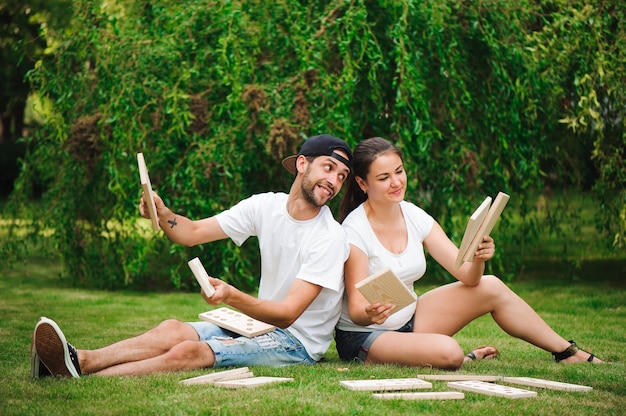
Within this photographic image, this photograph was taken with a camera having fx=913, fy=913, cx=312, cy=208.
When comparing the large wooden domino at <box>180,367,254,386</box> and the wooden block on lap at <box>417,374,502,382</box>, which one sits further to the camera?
the wooden block on lap at <box>417,374,502,382</box>

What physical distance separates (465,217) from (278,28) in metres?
2.13

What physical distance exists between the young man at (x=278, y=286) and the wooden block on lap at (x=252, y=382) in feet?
0.79

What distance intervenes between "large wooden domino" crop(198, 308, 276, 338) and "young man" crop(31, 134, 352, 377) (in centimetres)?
6

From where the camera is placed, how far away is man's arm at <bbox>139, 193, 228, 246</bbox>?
165 inches

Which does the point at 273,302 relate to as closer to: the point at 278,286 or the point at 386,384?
the point at 278,286

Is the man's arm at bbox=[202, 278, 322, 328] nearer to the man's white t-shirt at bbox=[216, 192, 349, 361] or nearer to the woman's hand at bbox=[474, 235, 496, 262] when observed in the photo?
the man's white t-shirt at bbox=[216, 192, 349, 361]

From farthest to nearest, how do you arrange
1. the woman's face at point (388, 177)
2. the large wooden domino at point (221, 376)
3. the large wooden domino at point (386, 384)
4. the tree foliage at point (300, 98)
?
the tree foliage at point (300, 98) → the woman's face at point (388, 177) → the large wooden domino at point (221, 376) → the large wooden domino at point (386, 384)

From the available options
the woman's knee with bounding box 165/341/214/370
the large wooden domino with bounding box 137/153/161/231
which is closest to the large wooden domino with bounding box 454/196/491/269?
the woman's knee with bounding box 165/341/214/370

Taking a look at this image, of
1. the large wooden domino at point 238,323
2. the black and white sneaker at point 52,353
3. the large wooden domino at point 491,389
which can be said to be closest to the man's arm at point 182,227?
the large wooden domino at point 238,323

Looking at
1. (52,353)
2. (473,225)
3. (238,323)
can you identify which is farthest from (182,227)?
(473,225)

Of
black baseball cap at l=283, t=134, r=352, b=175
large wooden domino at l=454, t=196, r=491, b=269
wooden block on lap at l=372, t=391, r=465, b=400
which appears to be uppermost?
black baseball cap at l=283, t=134, r=352, b=175

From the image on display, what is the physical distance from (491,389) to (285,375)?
0.90 meters

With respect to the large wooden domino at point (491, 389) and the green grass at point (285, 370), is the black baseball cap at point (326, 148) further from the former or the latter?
the large wooden domino at point (491, 389)

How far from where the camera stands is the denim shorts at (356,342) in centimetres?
428
